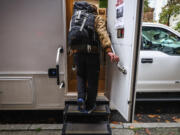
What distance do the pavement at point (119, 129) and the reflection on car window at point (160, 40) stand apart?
146 centimetres

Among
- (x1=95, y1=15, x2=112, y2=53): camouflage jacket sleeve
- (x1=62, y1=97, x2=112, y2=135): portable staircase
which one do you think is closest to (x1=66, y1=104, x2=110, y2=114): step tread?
(x1=62, y1=97, x2=112, y2=135): portable staircase

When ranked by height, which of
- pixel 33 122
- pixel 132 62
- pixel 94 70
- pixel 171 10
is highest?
pixel 171 10

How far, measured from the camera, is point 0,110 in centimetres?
261

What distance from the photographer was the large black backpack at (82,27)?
5.87ft

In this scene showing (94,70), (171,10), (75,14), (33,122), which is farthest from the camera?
(171,10)

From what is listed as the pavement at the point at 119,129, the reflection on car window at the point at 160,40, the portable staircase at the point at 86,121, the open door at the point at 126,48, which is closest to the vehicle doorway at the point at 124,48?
the open door at the point at 126,48

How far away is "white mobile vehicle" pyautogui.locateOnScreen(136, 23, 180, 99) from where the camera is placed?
2.85 m

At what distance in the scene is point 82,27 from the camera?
5.87 feet

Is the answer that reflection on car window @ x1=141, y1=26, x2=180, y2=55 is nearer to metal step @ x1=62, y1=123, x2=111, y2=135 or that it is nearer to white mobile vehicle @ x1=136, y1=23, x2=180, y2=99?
white mobile vehicle @ x1=136, y1=23, x2=180, y2=99

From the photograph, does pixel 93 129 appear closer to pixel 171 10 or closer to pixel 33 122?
pixel 33 122

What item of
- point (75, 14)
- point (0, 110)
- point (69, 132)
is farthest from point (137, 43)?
point (0, 110)

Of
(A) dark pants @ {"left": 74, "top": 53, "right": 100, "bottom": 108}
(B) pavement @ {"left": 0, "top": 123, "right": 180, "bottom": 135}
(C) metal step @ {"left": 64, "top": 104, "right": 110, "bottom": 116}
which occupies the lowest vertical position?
(B) pavement @ {"left": 0, "top": 123, "right": 180, "bottom": 135}

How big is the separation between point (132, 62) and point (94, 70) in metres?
0.55

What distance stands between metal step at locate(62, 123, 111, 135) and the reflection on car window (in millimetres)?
1793
